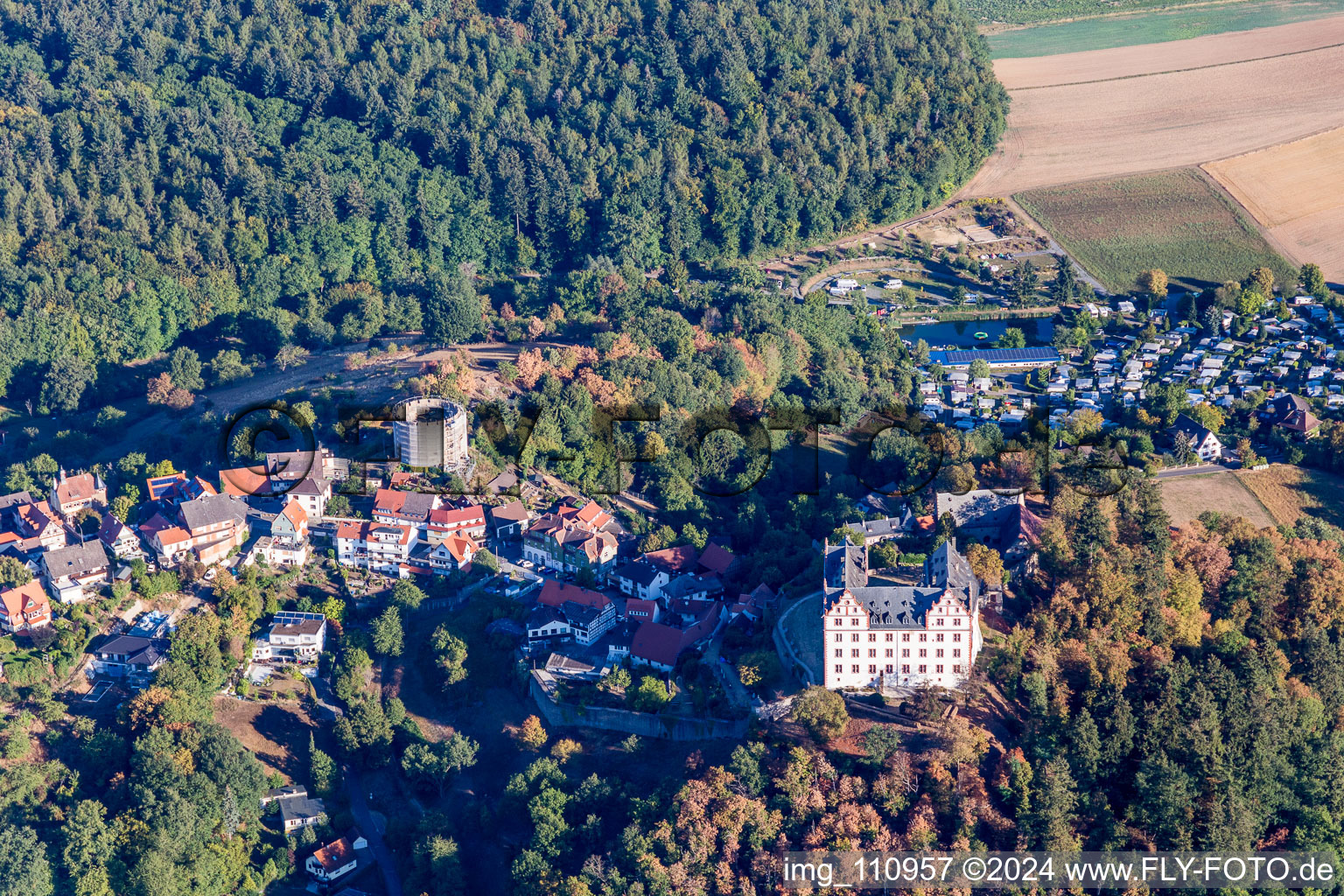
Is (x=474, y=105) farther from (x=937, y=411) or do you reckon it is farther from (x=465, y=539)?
(x=465, y=539)

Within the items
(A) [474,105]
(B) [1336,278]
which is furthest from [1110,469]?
(A) [474,105]

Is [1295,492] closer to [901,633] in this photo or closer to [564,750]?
[901,633]

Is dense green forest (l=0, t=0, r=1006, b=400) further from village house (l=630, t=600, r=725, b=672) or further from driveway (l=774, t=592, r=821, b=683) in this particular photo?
driveway (l=774, t=592, r=821, b=683)

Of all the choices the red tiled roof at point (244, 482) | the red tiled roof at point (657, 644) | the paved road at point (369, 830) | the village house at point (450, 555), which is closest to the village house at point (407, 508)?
the village house at point (450, 555)

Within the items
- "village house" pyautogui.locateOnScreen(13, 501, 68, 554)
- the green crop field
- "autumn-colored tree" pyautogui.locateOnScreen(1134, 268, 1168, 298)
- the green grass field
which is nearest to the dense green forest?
the green grass field

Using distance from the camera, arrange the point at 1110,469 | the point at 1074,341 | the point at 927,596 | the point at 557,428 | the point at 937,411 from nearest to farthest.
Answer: the point at 927,596 → the point at 1110,469 → the point at 557,428 → the point at 937,411 → the point at 1074,341

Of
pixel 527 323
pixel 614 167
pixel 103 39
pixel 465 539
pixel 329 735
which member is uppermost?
pixel 103 39

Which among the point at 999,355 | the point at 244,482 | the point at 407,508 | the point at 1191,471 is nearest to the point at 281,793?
the point at 407,508
